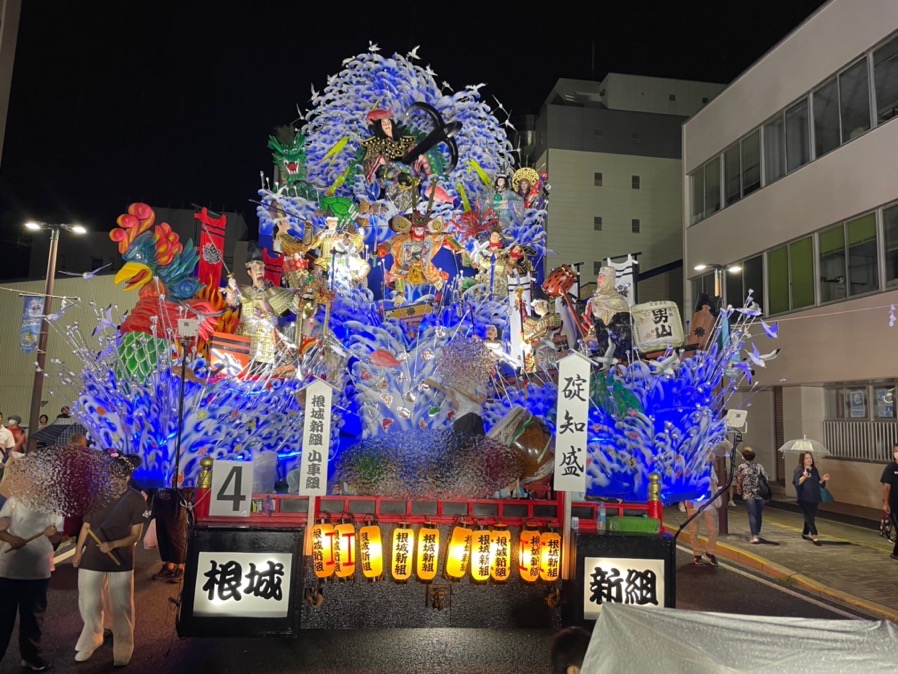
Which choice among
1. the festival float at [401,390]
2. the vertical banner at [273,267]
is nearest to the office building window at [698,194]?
the festival float at [401,390]

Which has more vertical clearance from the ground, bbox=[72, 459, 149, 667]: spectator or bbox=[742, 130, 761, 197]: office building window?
bbox=[742, 130, 761, 197]: office building window

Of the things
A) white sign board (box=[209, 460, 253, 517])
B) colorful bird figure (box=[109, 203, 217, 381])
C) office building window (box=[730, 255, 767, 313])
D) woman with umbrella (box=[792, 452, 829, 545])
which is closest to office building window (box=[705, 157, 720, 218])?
office building window (box=[730, 255, 767, 313])

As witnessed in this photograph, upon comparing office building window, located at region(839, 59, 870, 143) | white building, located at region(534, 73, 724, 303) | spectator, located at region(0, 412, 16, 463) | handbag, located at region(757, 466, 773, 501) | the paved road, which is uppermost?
white building, located at region(534, 73, 724, 303)

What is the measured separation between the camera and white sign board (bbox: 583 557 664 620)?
5926 millimetres

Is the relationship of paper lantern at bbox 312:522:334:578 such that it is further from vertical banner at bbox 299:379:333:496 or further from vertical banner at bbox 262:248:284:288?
vertical banner at bbox 262:248:284:288

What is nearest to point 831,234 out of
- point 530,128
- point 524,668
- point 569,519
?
point 569,519

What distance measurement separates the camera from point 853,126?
51.9 feet

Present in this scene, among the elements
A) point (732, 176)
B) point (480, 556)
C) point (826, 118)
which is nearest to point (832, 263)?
point (826, 118)

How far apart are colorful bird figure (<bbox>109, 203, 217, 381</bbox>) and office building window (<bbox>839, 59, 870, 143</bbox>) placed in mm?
15164

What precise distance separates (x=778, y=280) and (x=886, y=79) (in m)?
5.48

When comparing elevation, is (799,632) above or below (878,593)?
above

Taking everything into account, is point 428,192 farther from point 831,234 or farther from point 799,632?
point 799,632

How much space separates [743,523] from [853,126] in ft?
31.7

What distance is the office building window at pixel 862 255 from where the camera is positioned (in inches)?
593
